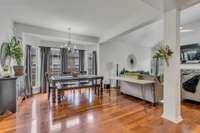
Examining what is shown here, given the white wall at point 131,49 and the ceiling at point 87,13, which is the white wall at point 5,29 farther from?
the white wall at point 131,49

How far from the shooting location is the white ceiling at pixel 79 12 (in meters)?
3.27

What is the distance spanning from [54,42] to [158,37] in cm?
522

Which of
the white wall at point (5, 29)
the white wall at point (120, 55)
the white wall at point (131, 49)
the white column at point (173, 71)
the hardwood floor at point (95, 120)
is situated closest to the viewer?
the hardwood floor at point (95, 120)

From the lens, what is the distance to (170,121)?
2.78 metres

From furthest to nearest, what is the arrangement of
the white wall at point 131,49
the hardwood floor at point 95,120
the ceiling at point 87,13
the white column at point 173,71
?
the white wall at point 131,49
the ceiling at point 87,13
the white column at point 173,71
the hardwood floor at point 95,120

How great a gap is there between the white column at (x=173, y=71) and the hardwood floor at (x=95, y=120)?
0.79 feet

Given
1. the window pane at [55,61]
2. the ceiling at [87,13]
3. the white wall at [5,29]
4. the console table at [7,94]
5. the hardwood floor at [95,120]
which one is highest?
the ceiling at [87,13]

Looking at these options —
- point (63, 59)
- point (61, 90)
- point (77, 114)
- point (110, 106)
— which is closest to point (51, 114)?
point (77, 114)

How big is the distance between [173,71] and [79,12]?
2.80 metres

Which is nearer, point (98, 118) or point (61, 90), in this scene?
point (98, 118)

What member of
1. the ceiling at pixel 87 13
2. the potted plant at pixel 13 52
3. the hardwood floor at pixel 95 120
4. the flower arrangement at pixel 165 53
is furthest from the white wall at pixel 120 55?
the flower arrangement at pixel 165 53

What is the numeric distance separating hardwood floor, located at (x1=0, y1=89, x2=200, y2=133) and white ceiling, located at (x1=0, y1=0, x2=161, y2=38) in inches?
101

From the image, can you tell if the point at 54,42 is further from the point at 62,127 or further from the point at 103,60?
the point at 62,127

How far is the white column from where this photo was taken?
9.02 feet
